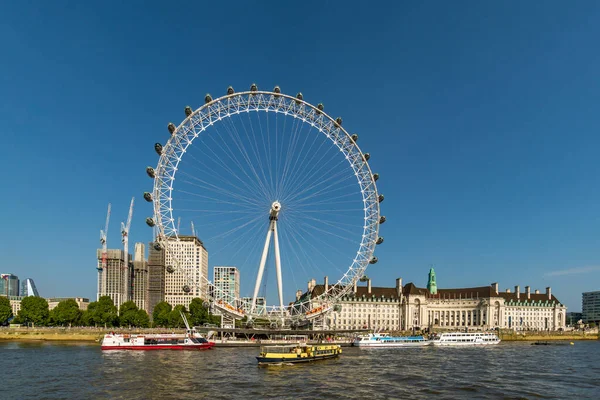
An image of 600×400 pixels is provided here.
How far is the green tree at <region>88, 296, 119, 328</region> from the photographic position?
12300 cm

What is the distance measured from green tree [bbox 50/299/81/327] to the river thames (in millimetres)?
54771

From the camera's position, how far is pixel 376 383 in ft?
151

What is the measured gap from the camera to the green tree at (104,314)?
123 meters

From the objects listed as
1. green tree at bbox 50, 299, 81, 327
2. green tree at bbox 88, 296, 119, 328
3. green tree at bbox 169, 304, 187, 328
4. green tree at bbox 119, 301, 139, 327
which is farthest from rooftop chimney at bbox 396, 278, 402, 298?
green tree at bbox 50, 299, 81, 327

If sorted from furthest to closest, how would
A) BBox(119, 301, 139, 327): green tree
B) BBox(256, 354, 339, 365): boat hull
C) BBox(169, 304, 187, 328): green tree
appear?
BBox(169, 304, 187, 328): green tree → BBox(119, 301, 139, 327): green tree → BBox(256, 354, 339, 365): boat hull

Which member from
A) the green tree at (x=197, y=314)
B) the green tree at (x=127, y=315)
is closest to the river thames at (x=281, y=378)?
the green tree at (x=127, y=315)

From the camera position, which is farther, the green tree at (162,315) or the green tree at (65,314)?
the green tree at (162,315)

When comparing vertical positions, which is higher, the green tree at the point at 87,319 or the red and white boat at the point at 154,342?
the red and white boat at the point at 154,342

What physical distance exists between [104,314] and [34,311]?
620 inches

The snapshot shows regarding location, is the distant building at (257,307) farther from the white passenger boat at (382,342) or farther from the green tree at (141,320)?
the green tree at (141,320)

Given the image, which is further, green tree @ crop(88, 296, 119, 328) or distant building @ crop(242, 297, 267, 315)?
green tree @ crop(88, 296, 119, 328)

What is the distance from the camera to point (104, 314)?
12325 centimetres

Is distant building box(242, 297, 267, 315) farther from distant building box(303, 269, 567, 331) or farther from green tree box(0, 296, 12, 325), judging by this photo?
distant building box(303, 269, 567, 331)

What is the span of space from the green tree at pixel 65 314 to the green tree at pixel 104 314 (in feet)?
13.7
